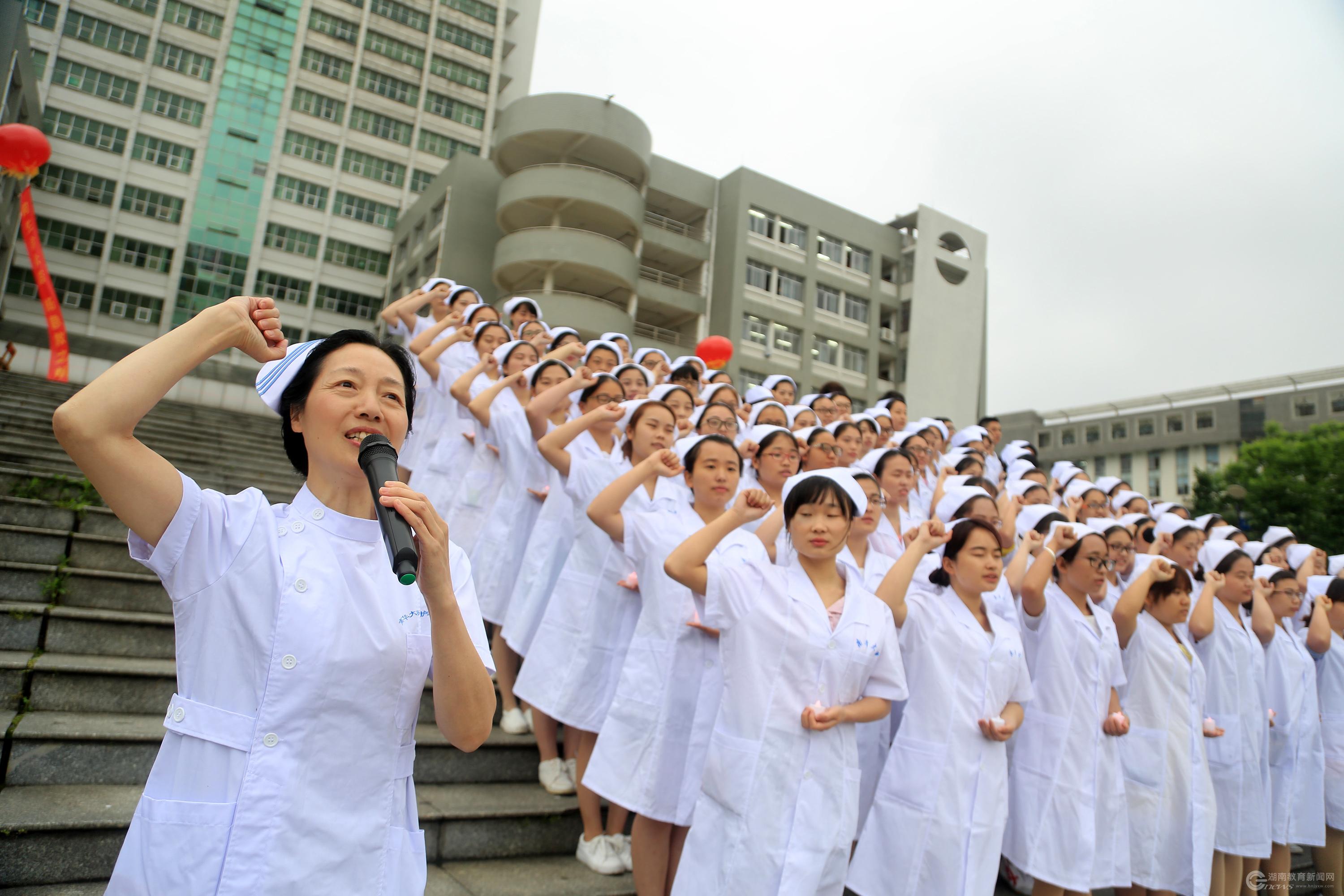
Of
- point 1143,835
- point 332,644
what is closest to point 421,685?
point 332,644

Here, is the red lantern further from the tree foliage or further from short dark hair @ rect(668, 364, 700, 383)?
the tree foliage

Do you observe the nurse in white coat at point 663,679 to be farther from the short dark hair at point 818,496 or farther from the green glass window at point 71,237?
the green glass window at point 71,237

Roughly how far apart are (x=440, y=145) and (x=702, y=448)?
41.6m

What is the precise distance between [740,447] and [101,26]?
137ft

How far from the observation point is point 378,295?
3894cm

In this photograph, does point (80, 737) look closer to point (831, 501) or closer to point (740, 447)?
point (831, 501)

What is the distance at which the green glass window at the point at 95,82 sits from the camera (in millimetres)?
32844

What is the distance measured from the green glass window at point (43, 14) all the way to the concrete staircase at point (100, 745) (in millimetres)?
38604

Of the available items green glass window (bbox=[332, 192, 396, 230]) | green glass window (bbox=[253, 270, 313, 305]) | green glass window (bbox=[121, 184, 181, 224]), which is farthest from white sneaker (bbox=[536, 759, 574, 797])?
green glass window (bbox=[332, 192, 396, 230])

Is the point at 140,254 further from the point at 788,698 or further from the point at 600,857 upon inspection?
the point at 788,698

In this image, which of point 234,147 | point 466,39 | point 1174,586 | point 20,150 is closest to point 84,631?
point 1174,586

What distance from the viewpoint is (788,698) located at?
3.14m

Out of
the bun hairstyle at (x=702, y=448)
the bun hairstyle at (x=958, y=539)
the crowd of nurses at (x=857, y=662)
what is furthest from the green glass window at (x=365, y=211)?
the bun hairstyle at (x=958, y=539)

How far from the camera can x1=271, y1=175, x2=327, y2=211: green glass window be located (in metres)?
36.5
